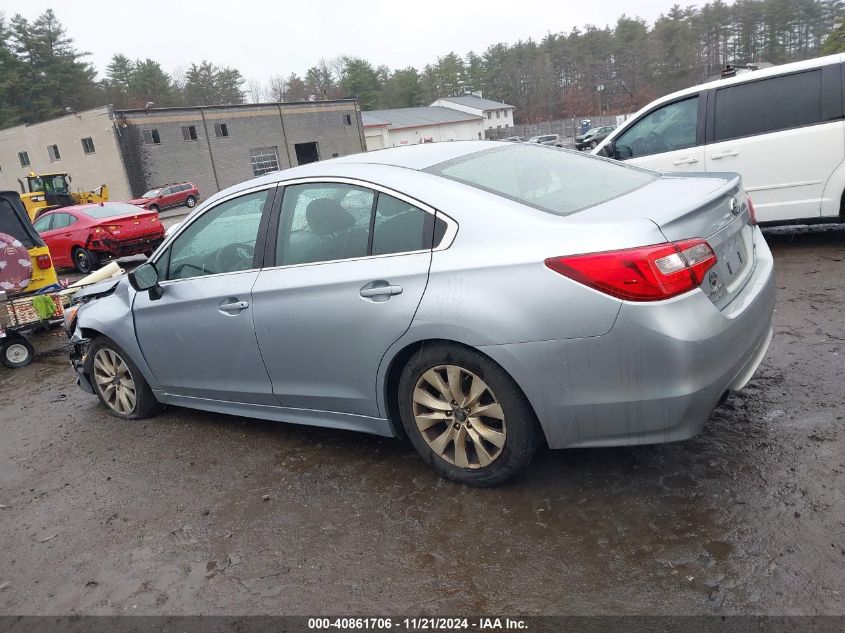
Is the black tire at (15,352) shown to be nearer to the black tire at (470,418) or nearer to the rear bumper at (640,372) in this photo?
the black tire at (470,418)

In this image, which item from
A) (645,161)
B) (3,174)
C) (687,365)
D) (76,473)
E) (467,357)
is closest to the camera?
(687,365)

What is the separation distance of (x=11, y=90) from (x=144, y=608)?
70.5 meters

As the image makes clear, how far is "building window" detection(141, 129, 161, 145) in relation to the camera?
41625 mm

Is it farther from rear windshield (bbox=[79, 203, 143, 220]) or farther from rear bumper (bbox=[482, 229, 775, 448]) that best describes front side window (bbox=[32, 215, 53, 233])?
rear bumper (bbox=[482, 229, 775, 448])

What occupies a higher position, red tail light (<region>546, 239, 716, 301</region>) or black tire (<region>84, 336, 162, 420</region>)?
red tail light (<region>546, 239, 716, 301</region>)

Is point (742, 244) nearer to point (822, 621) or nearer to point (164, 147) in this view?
point (822, 621)

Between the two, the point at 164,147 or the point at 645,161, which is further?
the point at 164,147

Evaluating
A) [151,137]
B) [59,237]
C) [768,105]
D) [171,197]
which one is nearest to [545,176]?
[768,105]

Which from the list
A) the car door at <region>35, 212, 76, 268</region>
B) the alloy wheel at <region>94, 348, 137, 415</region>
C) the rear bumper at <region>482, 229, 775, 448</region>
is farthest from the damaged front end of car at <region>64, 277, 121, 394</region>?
the car door at <region>35, 212, 76, 268</region>

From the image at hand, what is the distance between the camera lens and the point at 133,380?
4.68m

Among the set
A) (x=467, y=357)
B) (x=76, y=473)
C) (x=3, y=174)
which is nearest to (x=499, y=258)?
(x=467, y=357)

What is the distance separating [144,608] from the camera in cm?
268

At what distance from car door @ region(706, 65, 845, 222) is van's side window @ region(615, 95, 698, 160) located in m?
0.24

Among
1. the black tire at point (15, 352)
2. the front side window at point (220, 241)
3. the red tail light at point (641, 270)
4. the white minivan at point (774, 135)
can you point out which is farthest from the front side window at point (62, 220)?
the red tail light at point (641, 270)
